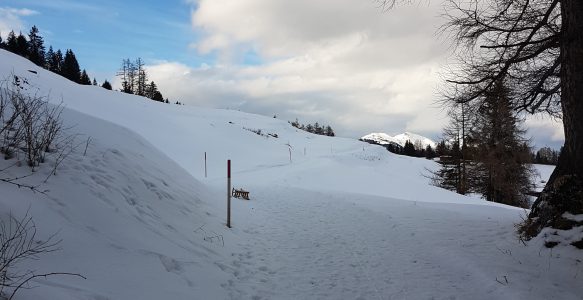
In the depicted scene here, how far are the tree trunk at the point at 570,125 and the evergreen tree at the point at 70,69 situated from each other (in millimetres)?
88746

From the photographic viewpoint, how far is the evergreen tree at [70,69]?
79.3m

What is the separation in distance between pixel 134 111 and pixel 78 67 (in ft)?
180

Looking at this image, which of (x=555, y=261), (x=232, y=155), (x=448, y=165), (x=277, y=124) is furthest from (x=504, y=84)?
(x=277, y=124)

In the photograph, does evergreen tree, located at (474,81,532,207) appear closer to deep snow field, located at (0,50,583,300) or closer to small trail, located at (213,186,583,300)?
deep snow field, located at (0,50,583,300)

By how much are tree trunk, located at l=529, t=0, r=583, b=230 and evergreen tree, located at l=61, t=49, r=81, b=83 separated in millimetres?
88746

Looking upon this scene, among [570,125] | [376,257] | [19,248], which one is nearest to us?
[19,248]

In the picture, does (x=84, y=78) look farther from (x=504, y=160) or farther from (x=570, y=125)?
(x=570, y=125)

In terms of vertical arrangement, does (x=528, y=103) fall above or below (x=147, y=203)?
above

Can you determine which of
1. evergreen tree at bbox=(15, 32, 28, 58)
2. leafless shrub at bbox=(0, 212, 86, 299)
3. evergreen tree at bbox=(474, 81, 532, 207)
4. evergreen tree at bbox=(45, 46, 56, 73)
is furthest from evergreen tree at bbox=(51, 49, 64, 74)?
leafless shrub at bbox=(0, 212, 86, 299)

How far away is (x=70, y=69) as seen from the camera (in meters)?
80.0

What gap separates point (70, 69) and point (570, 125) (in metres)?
91.2

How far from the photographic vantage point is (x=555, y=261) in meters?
5.40

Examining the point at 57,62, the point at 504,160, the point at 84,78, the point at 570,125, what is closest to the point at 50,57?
the point at 57,62

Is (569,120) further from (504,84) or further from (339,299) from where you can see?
(339,299)
